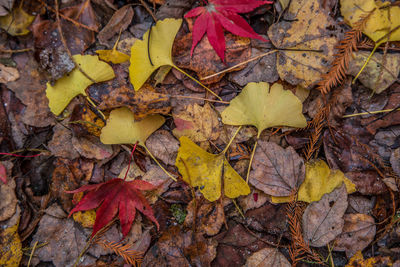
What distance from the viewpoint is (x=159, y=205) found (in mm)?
1327

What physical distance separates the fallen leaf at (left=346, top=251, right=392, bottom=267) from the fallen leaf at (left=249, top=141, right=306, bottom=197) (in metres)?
0.42

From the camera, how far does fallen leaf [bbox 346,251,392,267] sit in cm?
120

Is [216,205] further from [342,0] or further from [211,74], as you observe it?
[342,0]

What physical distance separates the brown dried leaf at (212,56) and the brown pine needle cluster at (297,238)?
2.26 feet

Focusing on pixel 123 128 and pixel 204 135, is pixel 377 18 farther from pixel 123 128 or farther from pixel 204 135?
pixel 123 128

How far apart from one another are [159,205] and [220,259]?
1.28 feet

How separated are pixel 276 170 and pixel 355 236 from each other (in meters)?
0.47

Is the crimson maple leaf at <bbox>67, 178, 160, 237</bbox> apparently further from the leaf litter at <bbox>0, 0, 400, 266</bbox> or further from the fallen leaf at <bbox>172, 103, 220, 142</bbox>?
the fallen leaf at <bbox>172, 103, 220, 142</bbox>

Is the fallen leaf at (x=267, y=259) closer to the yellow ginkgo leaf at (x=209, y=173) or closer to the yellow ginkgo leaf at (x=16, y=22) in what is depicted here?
the yellow ginkgo leaf at (x=209, y=173)

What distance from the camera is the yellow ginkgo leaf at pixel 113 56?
4.37 ft

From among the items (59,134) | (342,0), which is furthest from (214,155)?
(342,0)

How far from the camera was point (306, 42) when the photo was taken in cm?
123

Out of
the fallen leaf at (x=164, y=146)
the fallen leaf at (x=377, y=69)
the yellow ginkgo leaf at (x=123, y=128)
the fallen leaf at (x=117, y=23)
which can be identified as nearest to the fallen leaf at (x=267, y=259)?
the fallen leaf at (x=164, y=146)

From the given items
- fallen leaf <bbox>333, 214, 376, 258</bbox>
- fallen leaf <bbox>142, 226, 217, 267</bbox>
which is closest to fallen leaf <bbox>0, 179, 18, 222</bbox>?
fallen leaf <bbox>142, 226, 217, 267</bbox>
